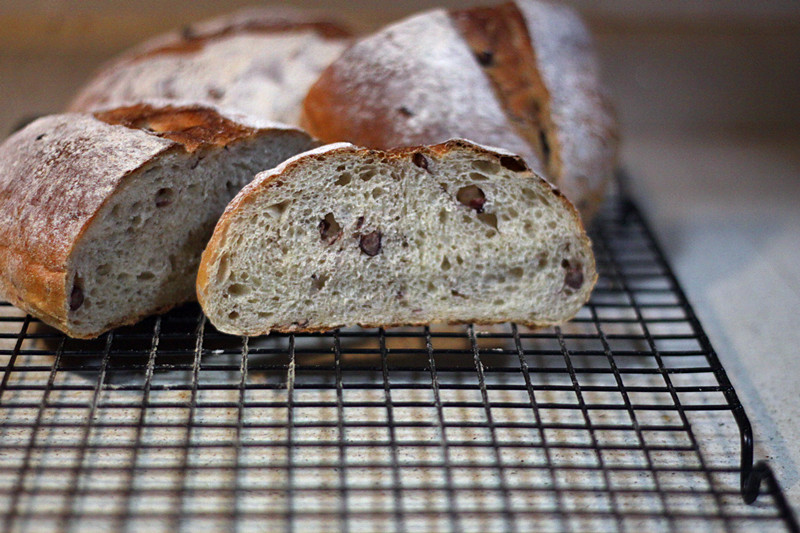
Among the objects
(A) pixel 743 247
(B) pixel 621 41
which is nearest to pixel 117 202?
(A) pixel 743 247

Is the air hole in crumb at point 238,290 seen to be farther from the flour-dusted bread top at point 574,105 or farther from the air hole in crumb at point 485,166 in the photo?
the flour-dusted bread top at point 574,105

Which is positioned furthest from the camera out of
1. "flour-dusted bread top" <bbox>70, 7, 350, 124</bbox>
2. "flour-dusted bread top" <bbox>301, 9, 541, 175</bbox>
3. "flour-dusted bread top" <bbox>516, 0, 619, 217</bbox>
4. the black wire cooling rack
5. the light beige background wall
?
the light beige background wall

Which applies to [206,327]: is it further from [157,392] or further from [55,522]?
[55,522]

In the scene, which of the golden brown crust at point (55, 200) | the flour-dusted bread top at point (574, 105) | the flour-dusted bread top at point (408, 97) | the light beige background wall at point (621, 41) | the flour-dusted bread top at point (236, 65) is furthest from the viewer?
the light beige background wall at point (621, 41)

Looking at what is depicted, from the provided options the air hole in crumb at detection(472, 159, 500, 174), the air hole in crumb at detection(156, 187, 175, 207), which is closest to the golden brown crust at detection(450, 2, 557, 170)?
the air hole in crumb at detection(472, 159, 500, 174)

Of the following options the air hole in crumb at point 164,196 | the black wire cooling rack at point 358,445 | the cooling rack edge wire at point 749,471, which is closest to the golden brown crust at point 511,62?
the black wire cooling rack at point 358,445

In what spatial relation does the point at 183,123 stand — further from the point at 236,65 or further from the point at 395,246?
the point at 395,246

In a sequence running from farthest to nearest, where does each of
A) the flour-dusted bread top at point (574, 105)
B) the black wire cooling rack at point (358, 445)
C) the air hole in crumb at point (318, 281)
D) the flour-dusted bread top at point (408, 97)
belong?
the flour-dusted bread top at point (574, 105) → the flour-dusted bread top at point (408, 97) → the air hole in crumb at point (318, 281) → the black wire cooling rack at point (358, 445)

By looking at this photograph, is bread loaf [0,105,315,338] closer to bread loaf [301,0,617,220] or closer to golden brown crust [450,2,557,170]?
bread loaf [301,0,617,220]
